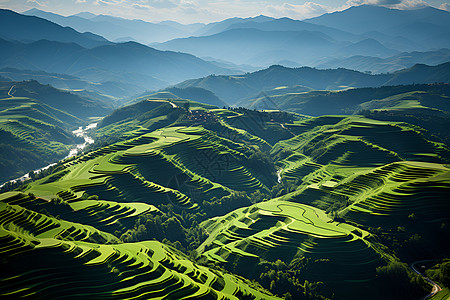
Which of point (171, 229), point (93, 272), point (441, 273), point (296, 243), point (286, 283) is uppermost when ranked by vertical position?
point (93, 272)

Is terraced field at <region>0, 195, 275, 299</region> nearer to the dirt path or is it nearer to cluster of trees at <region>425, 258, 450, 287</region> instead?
the dirt path

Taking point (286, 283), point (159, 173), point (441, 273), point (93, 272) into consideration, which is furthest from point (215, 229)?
point (441, 273)

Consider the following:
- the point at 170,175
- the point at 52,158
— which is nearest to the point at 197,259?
the point at 170,175

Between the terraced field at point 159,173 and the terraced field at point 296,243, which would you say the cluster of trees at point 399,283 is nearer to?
the terraced field at point 296,243

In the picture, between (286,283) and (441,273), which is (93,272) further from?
(441,273)

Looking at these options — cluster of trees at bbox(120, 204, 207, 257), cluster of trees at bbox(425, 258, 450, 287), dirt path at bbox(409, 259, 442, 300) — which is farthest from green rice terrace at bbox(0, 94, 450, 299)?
cluster of trees at bbox(425, 258, 450, 287)

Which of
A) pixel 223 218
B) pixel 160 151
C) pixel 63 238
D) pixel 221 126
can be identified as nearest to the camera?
pixel 63 238

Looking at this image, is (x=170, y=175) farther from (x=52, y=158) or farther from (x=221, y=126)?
(x=52, y=158)

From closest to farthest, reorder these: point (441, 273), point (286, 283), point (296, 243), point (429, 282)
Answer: point (286, 283) → point (441, 273) → point (429, 282) → point (296, 243)

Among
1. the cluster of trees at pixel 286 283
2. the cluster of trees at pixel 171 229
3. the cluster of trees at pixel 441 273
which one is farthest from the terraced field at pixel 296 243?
the cluster of trees at pixel 441 273
